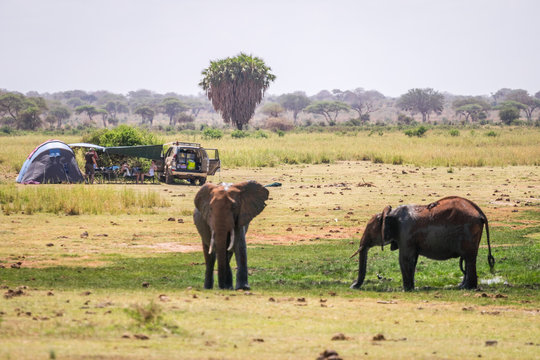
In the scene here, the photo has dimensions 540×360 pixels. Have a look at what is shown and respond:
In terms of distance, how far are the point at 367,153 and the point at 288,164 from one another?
5.90m

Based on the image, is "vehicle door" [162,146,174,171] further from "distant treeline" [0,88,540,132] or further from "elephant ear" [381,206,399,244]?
"distant treeline" [0,88,540,132]

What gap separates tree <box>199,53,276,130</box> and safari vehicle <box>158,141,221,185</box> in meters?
48.7

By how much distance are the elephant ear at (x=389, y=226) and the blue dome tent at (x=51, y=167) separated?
24.0m

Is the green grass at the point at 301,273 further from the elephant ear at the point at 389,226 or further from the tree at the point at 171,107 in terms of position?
the tree at the point at 171,107

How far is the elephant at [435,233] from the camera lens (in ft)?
47.1

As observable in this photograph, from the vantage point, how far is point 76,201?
86.2 ft

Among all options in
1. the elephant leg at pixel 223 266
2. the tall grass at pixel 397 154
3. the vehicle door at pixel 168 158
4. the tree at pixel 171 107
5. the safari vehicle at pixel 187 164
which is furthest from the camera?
the tree at pixel 171 107

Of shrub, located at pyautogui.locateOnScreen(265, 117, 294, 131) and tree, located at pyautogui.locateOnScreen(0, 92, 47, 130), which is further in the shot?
tree, located at pyautogui.locateOnScreen(0, 92, 47, 130)

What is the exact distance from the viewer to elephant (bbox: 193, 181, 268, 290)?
13.0 metres

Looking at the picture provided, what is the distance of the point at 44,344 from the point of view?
840cm

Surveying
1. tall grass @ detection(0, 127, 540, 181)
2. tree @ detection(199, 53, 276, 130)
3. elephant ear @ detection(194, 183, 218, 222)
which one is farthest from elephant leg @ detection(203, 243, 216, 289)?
tree @ detection(199, 53, 276, 130)

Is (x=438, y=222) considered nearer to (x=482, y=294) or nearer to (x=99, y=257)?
(x=482, y=294)

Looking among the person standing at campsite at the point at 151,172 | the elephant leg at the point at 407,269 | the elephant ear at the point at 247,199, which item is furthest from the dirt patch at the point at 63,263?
the person standing at campsite at the point at 151,172

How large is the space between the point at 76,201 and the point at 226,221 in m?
14.4
